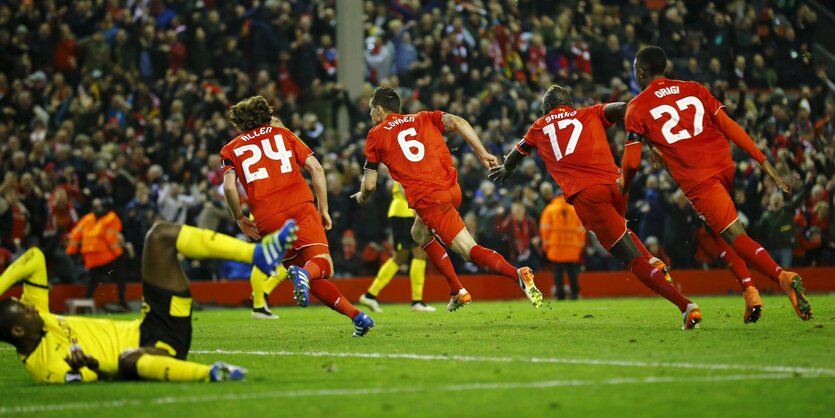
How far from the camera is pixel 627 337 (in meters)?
11.0

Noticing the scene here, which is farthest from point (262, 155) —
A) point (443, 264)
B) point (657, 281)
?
point (657, 281)

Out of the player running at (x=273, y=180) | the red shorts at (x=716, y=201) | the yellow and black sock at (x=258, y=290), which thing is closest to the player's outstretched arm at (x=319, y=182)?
the player running at (x=273, y=180)

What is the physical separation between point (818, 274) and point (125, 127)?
12.9m

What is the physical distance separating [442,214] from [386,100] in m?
1.36

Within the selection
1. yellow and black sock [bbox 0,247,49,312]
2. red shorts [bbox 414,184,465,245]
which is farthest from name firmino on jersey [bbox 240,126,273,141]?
yellow and black sock [bbox 0,247,49,312]

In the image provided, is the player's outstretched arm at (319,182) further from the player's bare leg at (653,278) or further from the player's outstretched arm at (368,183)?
the player's bare leg at (653,278)

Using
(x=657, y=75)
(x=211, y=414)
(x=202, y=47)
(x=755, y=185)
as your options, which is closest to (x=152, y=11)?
(x=202, y=47)

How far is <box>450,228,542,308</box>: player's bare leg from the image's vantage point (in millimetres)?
12312

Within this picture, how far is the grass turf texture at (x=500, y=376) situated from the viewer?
6.88 m

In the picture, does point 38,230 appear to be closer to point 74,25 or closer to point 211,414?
point 74,25

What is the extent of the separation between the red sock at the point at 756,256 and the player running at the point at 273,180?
3779mm

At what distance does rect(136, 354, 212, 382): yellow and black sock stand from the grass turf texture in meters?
0.09

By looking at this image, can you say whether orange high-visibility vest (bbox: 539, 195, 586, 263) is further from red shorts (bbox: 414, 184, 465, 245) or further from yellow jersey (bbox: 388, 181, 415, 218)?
red shorts (bbox: 414, 184, 465, 245)

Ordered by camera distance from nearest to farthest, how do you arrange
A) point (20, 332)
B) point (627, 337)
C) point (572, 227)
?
point (20, 332)
point (627, 337)
point (572, 227)
